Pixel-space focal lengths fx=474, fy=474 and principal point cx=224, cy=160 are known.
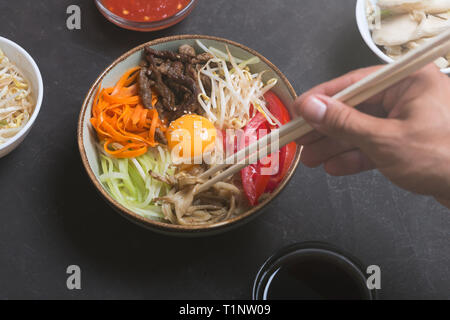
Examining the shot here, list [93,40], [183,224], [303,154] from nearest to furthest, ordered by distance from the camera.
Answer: [183,224], [303,154], [93,40]

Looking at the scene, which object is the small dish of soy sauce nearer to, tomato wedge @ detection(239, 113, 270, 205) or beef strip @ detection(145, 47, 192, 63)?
tomato wedge @ detection(239, 113, 270, 205)

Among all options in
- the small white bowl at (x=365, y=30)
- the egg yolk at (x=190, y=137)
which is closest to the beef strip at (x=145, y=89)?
the egg yolk at (x=190, y=137)

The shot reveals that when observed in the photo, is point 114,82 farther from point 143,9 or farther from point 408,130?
point 408,130

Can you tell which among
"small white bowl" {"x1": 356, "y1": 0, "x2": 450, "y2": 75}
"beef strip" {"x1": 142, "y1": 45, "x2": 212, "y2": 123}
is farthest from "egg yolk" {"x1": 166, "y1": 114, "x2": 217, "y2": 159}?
"small white bowl" {"x1": 356, "y1": 0, "x2": 450, "y2": 75}

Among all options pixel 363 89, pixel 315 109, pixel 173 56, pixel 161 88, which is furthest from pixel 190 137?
pixel 363 89

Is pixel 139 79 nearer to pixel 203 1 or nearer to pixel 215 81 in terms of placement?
pixel 215 81
